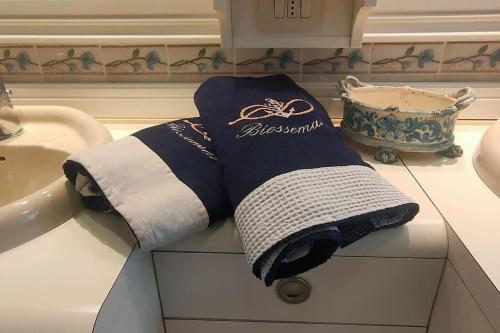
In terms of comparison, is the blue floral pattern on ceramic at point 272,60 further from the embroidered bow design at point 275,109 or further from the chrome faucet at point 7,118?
the chrome faucet at point 7,118

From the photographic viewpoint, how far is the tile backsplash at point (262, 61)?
0.77 meters

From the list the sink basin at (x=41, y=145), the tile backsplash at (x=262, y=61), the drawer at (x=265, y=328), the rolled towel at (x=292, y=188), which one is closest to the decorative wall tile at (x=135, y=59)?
the tile backsplash at (x=262, y=61)

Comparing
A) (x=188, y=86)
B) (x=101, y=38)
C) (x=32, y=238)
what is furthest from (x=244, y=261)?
(x=101, y=38)

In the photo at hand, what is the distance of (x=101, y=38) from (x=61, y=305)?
0.54 m

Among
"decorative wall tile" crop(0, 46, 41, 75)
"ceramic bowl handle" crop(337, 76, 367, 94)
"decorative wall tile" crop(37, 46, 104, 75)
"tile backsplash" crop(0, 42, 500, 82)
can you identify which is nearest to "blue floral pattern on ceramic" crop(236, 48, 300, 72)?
"tile backsplash" crop(0, 42, 500, 82)

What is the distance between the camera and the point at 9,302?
16.2 inches

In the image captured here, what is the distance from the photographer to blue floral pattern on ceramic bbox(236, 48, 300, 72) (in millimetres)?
780

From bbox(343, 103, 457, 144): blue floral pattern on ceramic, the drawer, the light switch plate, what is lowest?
the drawer

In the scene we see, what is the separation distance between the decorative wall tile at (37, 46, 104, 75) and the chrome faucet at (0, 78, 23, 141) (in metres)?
0.12

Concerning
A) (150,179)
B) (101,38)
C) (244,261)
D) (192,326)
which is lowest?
(192,326)

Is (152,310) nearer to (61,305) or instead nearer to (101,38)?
(61,305)

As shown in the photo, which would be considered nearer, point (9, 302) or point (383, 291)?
point (9, 302)

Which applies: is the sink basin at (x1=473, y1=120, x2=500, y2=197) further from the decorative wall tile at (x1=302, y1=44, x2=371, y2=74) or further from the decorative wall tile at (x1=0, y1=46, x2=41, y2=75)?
the decorative wall tile at (x1=0, y1=46, x2=41, y2=75)

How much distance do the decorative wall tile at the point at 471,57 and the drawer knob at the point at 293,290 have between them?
1.70 ft
